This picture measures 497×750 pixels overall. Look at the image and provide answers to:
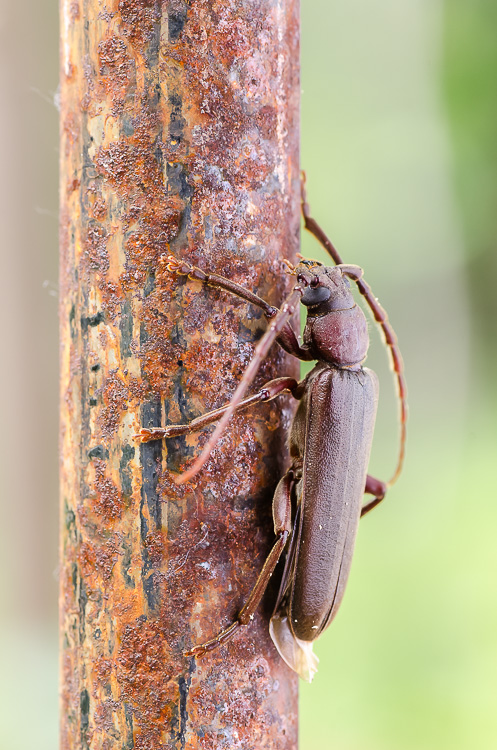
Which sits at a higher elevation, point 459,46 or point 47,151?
point 459,46

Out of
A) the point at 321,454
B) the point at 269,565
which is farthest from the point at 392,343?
the point at 269,565

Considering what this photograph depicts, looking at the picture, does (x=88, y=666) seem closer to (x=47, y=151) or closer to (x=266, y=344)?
(x=266, y=344)

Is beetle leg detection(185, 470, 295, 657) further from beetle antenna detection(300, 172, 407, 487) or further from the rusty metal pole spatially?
beetle antenna detection(300, 172, 407, 487)

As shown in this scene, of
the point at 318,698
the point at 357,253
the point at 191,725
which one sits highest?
the point at 357,253

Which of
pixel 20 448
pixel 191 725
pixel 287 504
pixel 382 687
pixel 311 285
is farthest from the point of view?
pixel 382 687

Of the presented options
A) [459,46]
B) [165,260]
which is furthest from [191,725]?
[459,46]

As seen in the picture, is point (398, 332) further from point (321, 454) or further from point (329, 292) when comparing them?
point (321, 454)

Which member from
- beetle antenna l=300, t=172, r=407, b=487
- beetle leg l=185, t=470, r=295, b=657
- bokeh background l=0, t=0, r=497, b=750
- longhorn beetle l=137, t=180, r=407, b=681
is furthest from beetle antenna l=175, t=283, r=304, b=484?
bokeh background l=0, t=0, r=497, b=750
